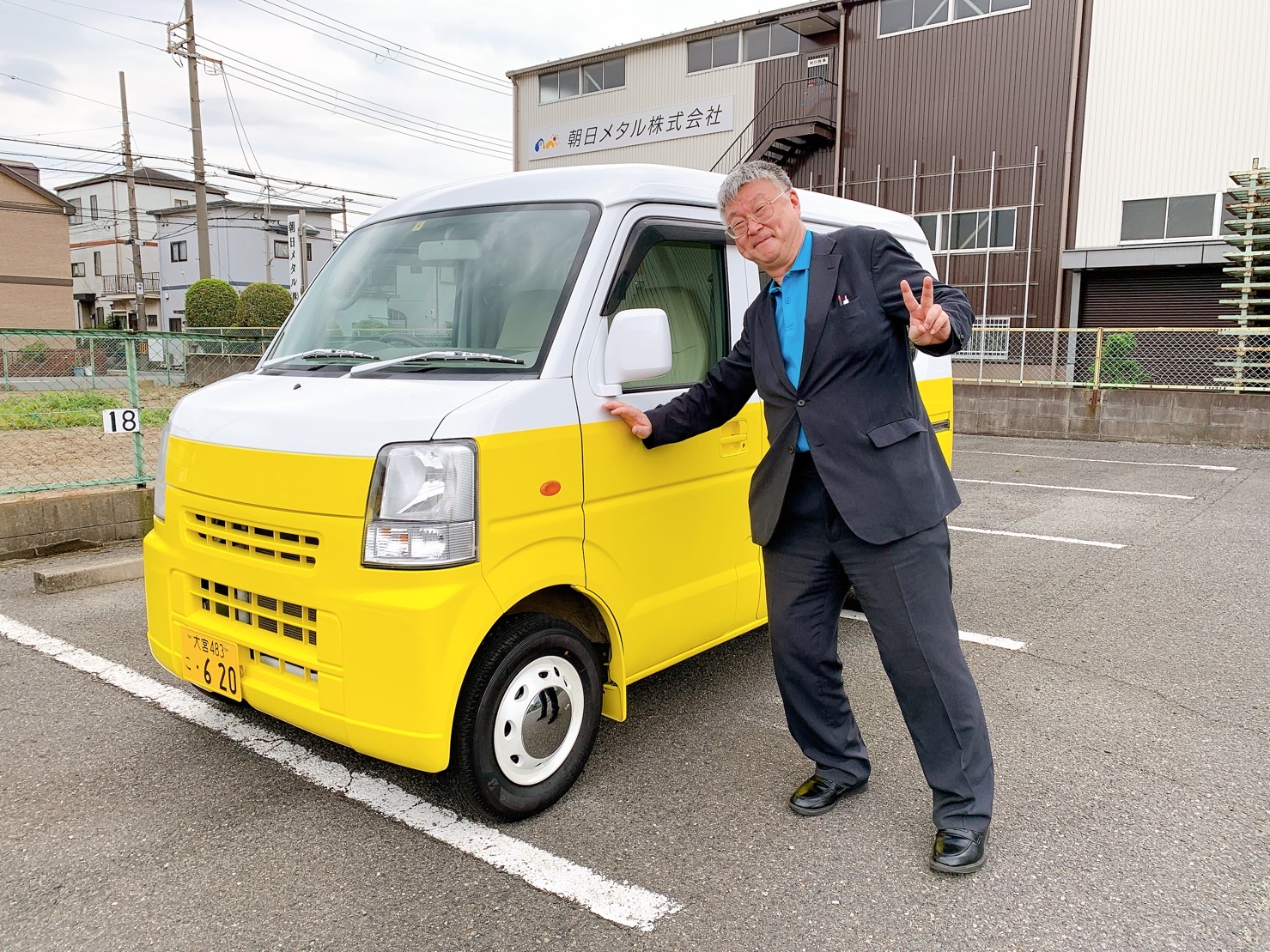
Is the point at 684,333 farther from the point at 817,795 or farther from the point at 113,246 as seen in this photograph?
the point at 113,246

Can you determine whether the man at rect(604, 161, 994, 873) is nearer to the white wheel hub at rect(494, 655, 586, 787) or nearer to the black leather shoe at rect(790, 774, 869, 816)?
the black leather shoe at rect(790, 774, 869, 816)

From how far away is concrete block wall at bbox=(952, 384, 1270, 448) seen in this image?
12586 mm

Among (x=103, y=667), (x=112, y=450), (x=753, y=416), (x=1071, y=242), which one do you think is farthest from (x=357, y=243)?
(x=1071, y=242)

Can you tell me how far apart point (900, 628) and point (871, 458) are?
52 cm

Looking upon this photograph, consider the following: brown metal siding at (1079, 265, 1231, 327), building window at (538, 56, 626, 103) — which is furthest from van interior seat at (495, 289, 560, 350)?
building window at (538, 56, 626, 103)

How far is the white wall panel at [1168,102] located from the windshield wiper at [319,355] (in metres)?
20.4

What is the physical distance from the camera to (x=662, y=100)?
1043 inches

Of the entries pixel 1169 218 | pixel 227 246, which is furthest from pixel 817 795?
pixel 227 246

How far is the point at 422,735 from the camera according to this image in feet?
8.09

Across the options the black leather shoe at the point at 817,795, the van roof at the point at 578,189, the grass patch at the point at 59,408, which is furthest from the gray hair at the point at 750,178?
the grass patch at the point at 59,408

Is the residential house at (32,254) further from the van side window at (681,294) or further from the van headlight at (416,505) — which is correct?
the van headlight at (416,505)

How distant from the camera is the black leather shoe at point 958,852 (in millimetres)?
2562

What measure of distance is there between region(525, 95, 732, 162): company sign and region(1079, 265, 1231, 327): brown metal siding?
430 inches

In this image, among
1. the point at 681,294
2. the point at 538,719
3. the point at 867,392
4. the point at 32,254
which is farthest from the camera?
the point at 32,254
